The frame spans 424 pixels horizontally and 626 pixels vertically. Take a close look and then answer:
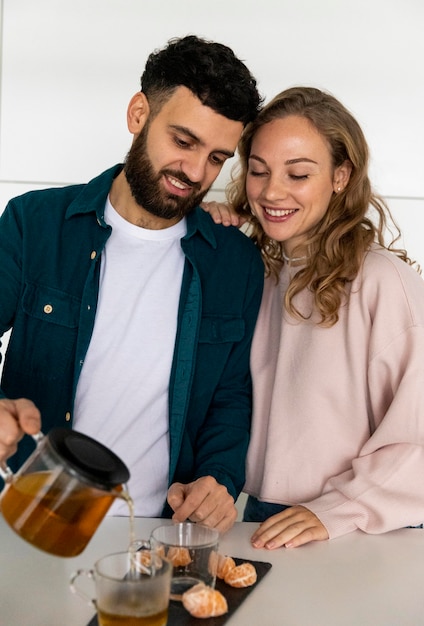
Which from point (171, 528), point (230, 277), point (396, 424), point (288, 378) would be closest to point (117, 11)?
point (230, 277)

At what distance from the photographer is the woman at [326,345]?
153 centimetres

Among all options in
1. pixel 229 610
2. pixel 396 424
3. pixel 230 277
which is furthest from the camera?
pixel 230 277

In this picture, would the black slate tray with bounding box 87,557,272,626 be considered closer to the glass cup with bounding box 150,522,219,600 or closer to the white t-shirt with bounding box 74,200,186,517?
the glass cup with bounding box 150,522,219,600

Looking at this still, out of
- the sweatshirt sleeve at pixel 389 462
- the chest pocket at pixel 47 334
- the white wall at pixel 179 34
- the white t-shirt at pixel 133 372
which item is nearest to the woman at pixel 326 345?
the sweatshirt sleeve at pixel 389 462

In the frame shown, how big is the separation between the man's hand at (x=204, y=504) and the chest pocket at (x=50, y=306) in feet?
1.28

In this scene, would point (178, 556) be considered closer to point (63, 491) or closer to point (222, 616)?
point (222, 616)

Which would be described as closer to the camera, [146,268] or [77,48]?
[146,268]

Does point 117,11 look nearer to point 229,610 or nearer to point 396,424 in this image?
point 396,424

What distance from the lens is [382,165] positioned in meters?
2.52

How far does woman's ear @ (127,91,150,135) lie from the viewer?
175 centimetres

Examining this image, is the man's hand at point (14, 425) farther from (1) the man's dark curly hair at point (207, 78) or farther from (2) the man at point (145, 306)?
(1) the man's dark curly hair at point (207, 78)

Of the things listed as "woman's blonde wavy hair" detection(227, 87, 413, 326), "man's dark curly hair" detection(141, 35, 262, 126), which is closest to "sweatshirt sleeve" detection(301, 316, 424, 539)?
"woman's blonde wavy hair" detection(227, 87, 413, 326)

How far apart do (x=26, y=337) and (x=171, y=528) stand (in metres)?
0.61

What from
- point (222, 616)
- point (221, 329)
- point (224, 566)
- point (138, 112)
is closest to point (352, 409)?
point (221, 329)
